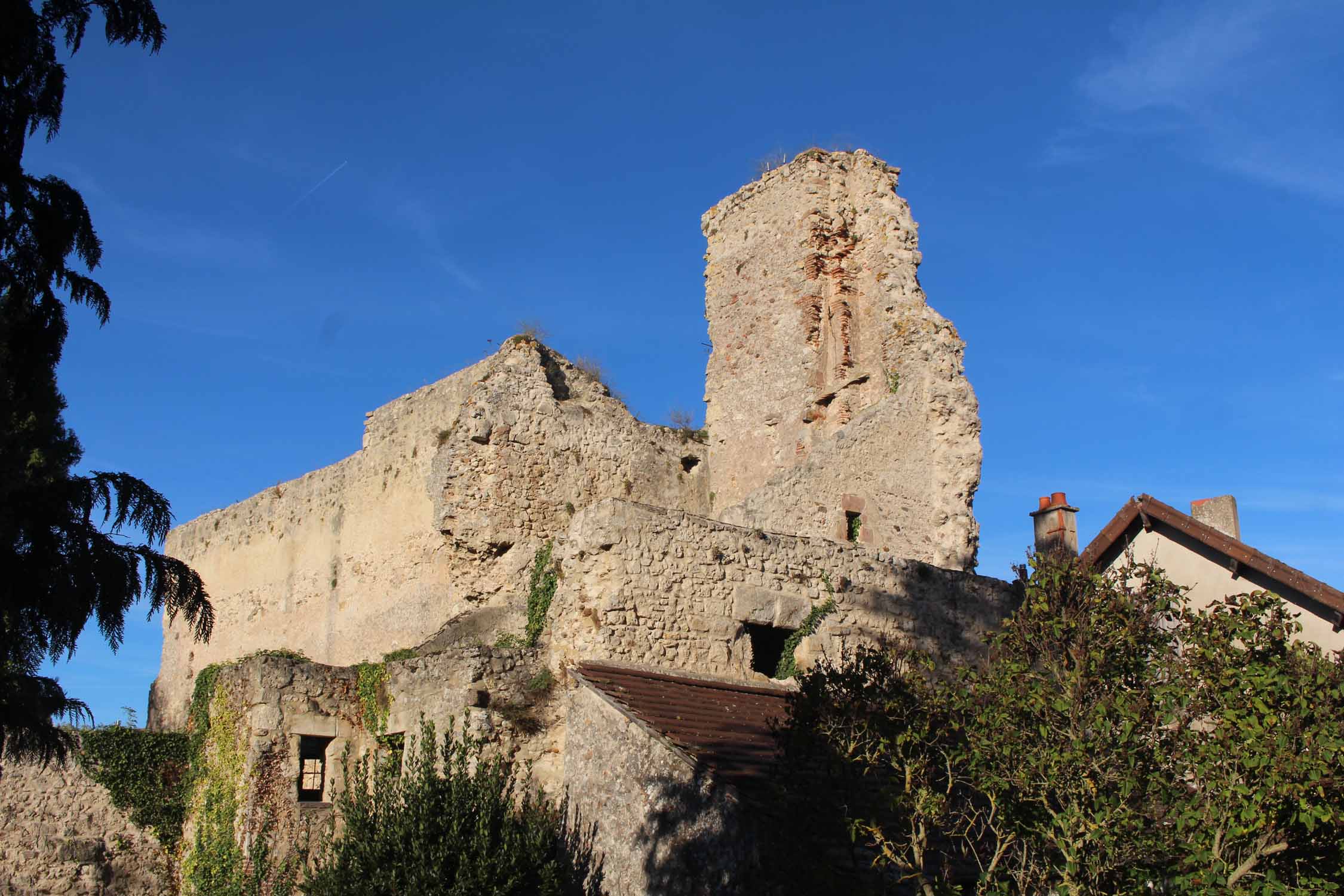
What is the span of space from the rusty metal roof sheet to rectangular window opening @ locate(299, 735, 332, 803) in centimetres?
391

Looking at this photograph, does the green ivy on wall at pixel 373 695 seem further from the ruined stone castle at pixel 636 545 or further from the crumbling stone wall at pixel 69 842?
the crumbling stone wall at pixel 69 842

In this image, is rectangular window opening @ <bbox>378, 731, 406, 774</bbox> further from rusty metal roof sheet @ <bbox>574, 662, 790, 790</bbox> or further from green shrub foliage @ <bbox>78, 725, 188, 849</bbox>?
green shrub foliage @ <bbox>78, 725, 188, 849</bbox>

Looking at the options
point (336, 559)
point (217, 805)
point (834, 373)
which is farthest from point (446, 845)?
point (834, 373)

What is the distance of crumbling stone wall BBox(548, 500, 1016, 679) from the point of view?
1176 centimetres

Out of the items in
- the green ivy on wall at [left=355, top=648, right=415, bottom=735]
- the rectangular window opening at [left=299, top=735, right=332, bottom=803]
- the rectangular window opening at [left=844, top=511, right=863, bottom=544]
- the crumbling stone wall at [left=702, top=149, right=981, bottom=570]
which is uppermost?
the crumbling stone wall at [left=702, top=149, right=981, bottom=570]

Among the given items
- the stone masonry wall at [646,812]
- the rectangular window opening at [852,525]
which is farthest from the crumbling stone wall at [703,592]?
the rectangular window opening at [852,525]

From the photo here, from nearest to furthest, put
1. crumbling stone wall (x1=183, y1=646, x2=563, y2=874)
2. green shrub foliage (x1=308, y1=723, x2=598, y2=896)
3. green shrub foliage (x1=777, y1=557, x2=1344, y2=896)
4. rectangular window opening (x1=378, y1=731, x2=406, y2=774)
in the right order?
green shrub foliage (x1=777, y1=557, x2=1344, y2=896)
green shrub foliage (x1=308, y1=723, x2=598, y2=896)
crumbling stone wall (x1=183, y1=646, x2=563, y2=874)
rectangular window opening (x1=378, y1=731, x2=406, y2=774)

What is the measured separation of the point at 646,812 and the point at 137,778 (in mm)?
8068

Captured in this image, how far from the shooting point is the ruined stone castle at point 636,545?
11492 mm

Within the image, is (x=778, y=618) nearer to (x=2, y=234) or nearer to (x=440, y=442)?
(x=440, y=442)

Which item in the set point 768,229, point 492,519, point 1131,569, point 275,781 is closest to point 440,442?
point 492,519

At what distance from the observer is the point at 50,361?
891 cm

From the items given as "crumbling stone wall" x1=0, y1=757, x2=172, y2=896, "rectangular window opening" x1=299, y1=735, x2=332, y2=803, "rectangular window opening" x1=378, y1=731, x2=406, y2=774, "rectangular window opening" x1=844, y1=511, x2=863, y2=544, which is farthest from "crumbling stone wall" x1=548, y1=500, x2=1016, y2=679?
"crumbling stone wall" x1=0, y1=757, x2=172, y2=896

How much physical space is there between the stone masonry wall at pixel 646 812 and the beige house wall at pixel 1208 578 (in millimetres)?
6849
